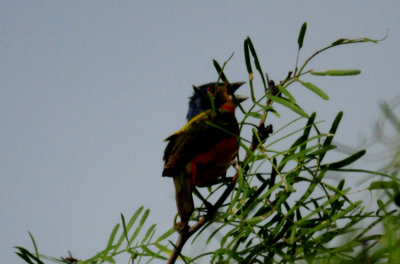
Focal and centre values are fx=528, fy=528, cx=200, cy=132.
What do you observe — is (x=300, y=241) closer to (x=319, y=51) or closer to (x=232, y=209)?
(x=232, y=209)

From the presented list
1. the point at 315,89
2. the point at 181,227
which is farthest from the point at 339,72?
the point at 181,227

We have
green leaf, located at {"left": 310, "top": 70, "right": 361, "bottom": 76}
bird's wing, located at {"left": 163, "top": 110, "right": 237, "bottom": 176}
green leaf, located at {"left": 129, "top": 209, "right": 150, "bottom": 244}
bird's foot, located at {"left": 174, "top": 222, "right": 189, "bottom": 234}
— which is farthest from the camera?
bird's wing, located at {"left": 163, "top": 110, "right": 237, "bottom": 176}

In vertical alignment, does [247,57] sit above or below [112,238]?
above

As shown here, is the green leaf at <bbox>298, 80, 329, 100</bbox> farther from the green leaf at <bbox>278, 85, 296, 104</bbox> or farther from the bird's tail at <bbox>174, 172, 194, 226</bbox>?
the bird's tail at <bbox>174, 172, 194, 226</bbox>

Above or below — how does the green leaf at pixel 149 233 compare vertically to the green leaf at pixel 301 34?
below

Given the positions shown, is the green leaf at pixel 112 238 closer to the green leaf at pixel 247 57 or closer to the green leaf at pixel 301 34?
the green leaf at pixel 247 57

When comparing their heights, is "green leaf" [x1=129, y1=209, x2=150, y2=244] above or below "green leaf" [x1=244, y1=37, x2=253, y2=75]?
below

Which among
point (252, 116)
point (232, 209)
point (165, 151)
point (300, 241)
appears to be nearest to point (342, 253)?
point (300, 241)

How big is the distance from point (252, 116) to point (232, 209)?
1.00 ft

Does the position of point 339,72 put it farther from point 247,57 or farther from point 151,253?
point 151,253

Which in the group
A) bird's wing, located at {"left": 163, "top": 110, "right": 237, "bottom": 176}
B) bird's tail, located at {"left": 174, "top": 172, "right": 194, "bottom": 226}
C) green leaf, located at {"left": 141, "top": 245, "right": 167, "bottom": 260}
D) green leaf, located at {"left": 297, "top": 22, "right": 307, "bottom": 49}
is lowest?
green leaf, located at {"left": 141, "top": 245, "right": 167, "bottom": 260}

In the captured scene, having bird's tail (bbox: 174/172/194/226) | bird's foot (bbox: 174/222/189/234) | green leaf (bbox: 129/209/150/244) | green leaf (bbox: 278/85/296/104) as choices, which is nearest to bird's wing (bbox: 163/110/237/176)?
bird's tail (bbox: 174/172/194/226)

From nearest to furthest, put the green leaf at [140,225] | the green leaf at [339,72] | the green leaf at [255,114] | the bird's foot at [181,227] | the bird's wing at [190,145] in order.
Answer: the green leaf at [339,72], the green leaf at [255,114], the bird's foot at [181,227], the green leaf at [140,225], the bird's wing at [190,145]

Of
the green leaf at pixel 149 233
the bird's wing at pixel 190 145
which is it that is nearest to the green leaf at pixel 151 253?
the green leaf at pixel 149 233
